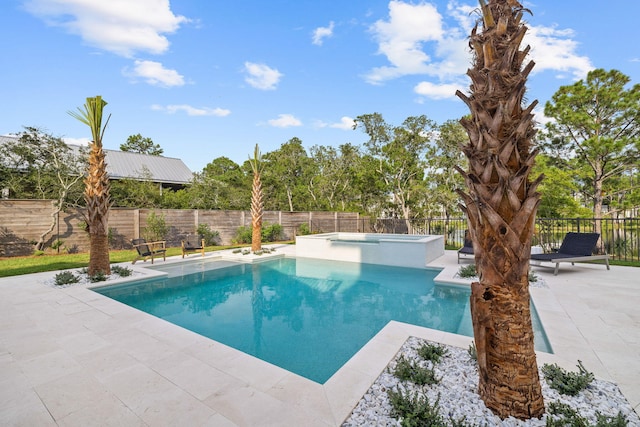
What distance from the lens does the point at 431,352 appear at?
3.47 m

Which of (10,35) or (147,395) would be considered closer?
(147,395)

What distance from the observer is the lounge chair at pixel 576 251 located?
7.88 meters

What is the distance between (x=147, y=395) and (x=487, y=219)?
11.4 ft

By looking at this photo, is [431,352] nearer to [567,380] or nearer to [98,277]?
[567,380]

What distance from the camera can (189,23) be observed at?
9.98 metres

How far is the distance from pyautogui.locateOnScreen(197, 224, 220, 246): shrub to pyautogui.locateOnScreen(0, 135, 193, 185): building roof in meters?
6.95

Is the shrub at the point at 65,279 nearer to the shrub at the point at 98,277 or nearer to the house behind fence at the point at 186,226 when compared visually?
the shrub at the point at 98,277

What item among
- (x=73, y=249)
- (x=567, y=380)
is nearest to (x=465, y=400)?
(x=567, y=380)

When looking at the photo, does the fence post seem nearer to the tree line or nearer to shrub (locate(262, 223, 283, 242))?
the tree line

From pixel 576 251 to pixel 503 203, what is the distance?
29.4 feet

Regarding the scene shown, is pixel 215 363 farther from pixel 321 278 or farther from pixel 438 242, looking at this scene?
pixel 438 242

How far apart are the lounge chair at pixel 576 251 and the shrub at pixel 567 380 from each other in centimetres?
642

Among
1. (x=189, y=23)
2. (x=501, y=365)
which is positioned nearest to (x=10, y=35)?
(x=189, y=23)

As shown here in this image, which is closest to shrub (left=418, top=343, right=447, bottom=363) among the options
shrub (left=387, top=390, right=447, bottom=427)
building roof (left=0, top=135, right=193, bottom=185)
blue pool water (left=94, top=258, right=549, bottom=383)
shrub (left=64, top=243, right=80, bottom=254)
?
shrub (left=387, top=390, right=447, bottom=427)
